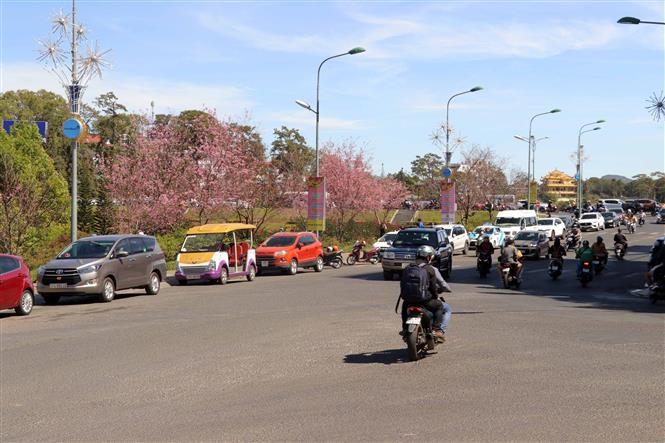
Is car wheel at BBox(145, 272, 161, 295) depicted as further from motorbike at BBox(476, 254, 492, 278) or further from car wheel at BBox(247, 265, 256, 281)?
motorbike at BBox(476, 254, 492, 278)

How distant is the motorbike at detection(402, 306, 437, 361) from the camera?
10.6m

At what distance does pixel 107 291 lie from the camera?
799 inches

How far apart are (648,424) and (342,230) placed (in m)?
44.0

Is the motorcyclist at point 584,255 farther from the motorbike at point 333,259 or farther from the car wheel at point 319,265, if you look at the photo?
the motorbike at point 333,259

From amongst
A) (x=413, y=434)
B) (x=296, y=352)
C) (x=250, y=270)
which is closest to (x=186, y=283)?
(x=250, y=270)

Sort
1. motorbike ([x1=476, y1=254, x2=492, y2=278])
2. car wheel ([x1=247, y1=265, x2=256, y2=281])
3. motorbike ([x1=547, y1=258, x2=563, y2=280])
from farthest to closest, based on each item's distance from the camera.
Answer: motorbike ([x1=476, y1=254, x2=492, y2=278]), motorbike ([x1=547, y1=258, x2=563, y2=280]), car wheel ([x1=247, y1=265, x2=256, y2=281])

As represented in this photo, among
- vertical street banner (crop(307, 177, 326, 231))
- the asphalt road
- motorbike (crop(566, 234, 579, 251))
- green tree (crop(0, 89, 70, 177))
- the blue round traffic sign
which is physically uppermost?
green tree (crop(0, 89, 70, 177))

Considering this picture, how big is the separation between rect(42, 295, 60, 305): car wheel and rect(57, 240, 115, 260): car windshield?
3.60ft

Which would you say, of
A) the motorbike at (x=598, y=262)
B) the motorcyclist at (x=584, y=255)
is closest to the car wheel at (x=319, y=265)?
the motorcyclist at (x=584, y=255)

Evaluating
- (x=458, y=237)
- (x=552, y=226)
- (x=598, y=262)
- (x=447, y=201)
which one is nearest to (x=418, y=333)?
(x=598, y=262)

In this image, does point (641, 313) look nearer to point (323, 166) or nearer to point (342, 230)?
point (342, 230)

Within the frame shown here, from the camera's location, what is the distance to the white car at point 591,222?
67.1 m

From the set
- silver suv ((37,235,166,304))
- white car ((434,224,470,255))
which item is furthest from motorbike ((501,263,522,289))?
white car ((434,224,470,255))

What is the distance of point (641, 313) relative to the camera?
17156 millimetres
